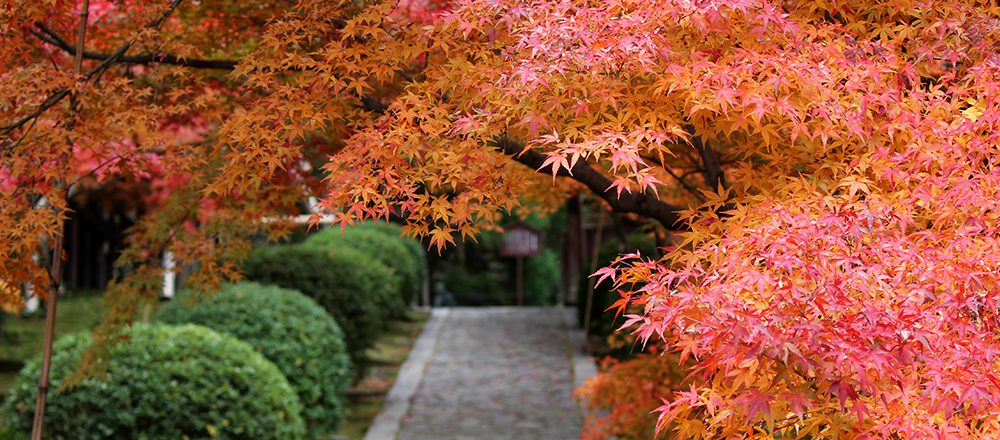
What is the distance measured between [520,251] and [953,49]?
15.1 m

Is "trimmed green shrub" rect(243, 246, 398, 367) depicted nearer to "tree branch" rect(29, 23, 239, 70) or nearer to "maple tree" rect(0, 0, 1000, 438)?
"tree branch" rect(29, 23, 239, 70)

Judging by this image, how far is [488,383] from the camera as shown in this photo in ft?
35.6

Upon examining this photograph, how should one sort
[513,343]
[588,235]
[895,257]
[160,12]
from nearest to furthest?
[895,257] < [160,12] < [513,343] < [588,235]

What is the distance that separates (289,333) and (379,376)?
3646 mm

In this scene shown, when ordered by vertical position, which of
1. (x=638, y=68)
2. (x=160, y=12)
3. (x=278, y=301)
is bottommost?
(x=278, y=301)

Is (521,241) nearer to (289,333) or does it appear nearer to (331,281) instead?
(331,281)

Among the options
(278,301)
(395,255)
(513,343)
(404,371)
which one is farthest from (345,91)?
(395,255)

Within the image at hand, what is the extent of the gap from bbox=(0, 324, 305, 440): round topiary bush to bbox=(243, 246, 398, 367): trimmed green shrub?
293cm

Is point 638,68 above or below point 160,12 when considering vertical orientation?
below

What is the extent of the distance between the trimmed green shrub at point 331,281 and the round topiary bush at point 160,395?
2929 millimetres

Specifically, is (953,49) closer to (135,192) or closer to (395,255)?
(395,255)

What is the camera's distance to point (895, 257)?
8.46 feet

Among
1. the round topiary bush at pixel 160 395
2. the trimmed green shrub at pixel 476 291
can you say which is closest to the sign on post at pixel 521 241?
the trimmed green shrub at pixel 476 291

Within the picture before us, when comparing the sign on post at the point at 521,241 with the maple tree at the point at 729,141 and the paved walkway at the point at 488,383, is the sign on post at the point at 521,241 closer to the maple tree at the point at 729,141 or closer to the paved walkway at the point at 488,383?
the paved walkway at the point at 488,383
